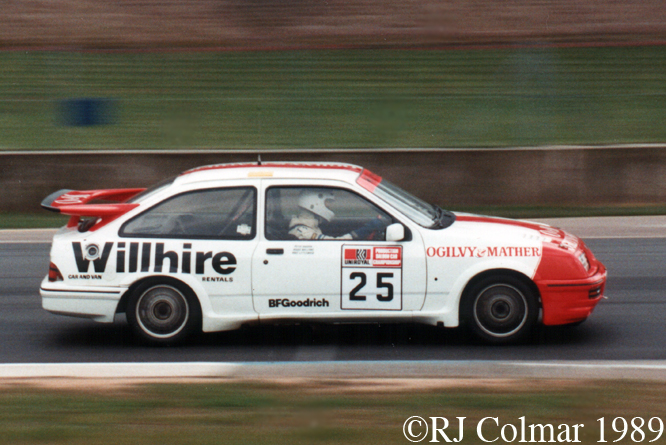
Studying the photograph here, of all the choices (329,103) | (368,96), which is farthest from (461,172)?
(368,96)

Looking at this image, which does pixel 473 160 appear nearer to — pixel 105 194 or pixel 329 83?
pixel 329 83

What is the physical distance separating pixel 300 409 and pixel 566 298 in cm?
276

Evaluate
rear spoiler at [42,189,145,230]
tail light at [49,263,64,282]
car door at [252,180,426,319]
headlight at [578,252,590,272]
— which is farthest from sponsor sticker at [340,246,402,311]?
tail light at [49,263,64,282]

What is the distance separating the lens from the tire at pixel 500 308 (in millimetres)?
6730

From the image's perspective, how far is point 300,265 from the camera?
6.70 m

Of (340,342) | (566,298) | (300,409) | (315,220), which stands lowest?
(300,409)

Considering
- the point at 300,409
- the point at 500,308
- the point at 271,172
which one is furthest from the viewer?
the point at 271,172

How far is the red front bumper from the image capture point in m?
6.70

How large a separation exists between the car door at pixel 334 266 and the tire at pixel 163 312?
0.54m

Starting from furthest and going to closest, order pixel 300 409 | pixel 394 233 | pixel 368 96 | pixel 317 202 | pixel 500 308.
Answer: pixel 368 96, pixel 317 202, pixel 500 308, pixel 394 233, pixel 300 409

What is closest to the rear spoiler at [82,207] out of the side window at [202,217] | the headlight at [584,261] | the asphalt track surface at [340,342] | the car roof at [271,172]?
the side window at [202,217]

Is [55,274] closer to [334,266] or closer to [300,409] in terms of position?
[334,266]

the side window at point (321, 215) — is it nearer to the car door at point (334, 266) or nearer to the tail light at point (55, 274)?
the car door at point (334, 266)

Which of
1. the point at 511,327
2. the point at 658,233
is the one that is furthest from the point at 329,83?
the point at 511,327
